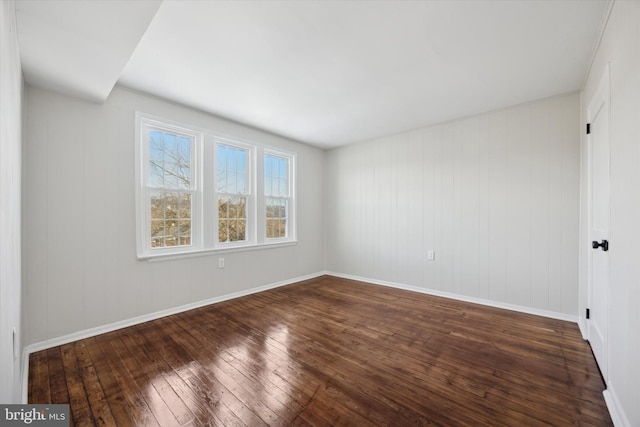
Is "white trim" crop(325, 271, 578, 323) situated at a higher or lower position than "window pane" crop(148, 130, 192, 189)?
lower

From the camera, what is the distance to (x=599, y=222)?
2182 millimetres

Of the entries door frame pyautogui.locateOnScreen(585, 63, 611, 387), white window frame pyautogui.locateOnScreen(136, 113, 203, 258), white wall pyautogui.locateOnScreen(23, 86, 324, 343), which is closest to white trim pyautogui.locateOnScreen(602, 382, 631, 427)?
door frame pyautogui.locateOnScreen(585, 63, 611, 387)

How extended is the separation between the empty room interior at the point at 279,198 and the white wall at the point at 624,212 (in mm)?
21

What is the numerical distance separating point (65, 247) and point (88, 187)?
2.02 ft

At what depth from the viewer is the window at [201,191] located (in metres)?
3.10

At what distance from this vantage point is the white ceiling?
1.71 meters

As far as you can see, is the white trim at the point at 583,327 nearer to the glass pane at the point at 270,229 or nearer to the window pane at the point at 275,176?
the glass pane at the point at 270,229

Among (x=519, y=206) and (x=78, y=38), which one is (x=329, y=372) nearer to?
(x=78, y=38)

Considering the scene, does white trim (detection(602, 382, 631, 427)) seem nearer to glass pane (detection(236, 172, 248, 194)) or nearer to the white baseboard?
the white baseboard

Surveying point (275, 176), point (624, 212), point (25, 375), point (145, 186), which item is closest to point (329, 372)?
point (624, 212)

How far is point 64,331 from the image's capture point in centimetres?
248

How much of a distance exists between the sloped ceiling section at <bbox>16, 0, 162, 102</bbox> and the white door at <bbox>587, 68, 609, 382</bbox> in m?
3.20

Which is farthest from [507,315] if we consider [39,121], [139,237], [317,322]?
[39,121]

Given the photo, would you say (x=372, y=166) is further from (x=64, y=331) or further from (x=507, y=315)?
(x=64, y=331)
